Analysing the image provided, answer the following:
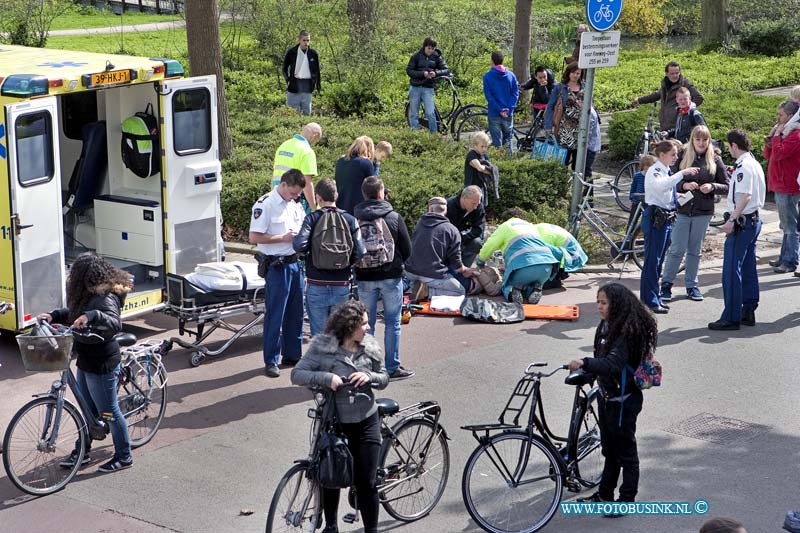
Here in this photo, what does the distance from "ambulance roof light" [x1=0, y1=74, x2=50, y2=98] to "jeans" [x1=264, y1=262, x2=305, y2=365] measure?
7.94 feet

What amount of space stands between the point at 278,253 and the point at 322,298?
2.20 feet

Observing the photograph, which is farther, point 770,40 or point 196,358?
point 770,40

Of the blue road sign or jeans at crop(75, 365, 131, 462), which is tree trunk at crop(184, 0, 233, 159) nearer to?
the blue road sign

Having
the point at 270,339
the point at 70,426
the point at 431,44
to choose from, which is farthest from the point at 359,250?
the point at 431,44

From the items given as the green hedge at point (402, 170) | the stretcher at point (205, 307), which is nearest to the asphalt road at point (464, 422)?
the stretcher at point (205, 307)

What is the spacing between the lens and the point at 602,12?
13.1 meters

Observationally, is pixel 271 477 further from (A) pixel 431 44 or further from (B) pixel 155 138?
(A) pixel 431 44

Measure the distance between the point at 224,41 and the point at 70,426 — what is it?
19614 millimetres

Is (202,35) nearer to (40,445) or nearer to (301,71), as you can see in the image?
(301,71)

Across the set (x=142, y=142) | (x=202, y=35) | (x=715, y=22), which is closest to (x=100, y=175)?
(x=142, y=142)

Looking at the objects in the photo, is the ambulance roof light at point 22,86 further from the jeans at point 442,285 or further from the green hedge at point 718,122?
the green hedge at point 718,122

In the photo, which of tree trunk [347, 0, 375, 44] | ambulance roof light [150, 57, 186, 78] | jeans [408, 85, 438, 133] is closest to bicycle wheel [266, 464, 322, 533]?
ambulance roof light [150, 57, 186, 78]

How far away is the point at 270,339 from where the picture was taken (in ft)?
31.3

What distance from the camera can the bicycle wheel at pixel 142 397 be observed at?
7953 millimetres
